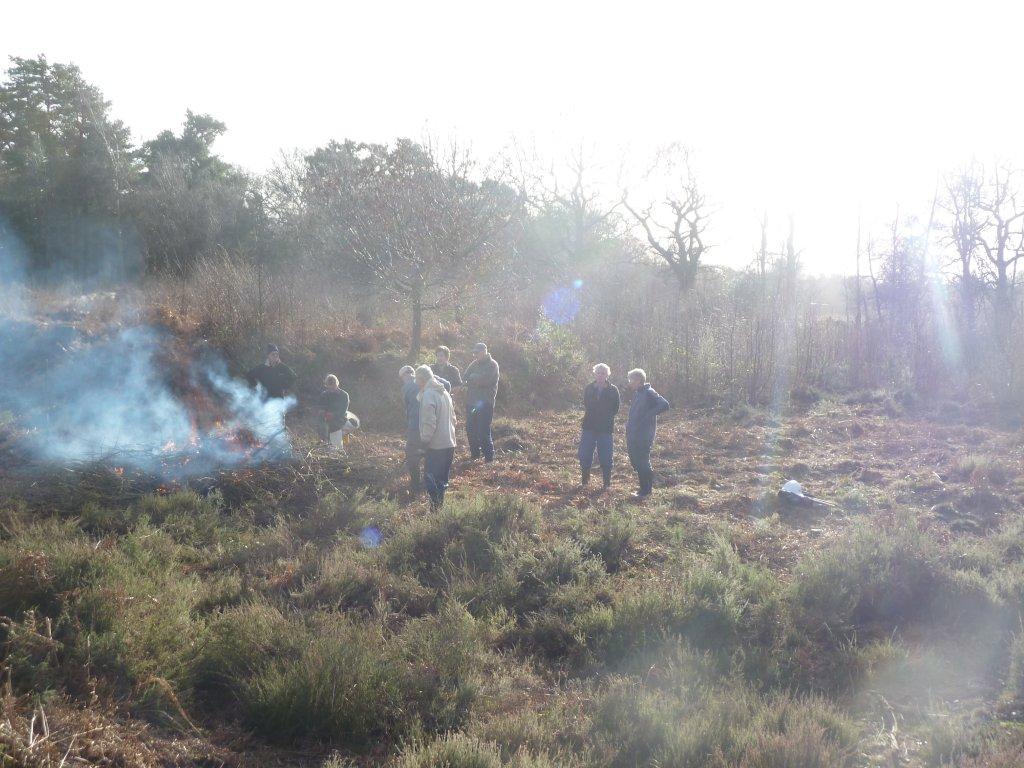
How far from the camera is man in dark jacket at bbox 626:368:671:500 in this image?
866 cm

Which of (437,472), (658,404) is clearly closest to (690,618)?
(437,472)

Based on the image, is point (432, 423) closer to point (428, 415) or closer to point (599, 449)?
point (428, 415)

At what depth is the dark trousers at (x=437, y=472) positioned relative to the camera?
24.9 feet

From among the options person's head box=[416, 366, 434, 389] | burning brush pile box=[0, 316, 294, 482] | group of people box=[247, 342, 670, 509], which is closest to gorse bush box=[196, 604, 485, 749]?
group of people box=[247, 342, 670, 509]

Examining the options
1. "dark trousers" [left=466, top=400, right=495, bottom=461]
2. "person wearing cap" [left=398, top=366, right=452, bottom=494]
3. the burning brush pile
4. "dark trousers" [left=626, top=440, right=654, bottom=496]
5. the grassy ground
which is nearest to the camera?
the grassy ground

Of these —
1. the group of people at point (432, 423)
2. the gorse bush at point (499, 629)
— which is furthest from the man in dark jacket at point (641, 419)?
the group of people at point (432, 423)

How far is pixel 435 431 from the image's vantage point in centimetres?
745

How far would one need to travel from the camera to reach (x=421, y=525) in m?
6.93

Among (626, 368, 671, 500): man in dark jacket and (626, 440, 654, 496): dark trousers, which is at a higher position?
(626, 368, 671, 500): man in dark jacket

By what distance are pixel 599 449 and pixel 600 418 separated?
1.68 ft

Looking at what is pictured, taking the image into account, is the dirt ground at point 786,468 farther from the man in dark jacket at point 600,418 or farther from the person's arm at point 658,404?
the person's arm at point 658,404

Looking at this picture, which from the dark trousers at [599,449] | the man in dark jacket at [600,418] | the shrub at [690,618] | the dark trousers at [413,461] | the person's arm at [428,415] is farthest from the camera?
the dark trousers at [599,449]

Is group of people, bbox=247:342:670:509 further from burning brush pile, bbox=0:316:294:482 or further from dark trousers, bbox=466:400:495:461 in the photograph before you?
burning brush pile, bbox=0:316:294:482

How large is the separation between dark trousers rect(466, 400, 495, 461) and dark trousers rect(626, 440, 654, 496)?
2.57 m
